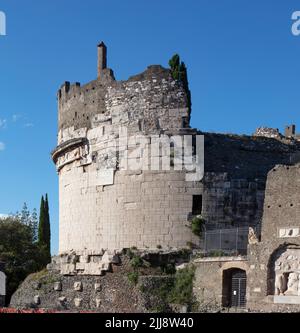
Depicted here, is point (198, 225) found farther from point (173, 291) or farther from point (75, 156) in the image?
point (75, 156)

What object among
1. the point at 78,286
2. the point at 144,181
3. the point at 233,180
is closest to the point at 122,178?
the point at 144,181

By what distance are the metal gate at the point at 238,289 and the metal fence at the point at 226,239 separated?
2.50 metres

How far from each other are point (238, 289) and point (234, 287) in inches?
8.6

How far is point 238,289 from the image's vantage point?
22922 mm

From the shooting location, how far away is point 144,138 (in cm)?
2786

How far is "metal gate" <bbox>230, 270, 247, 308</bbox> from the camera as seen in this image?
22828 millimetres

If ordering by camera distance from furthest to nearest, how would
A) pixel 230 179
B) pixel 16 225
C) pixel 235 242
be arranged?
pixel 16 225, pixel 230 179, pixel 235 242

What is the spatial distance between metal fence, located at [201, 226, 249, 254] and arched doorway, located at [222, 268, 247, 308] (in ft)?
7.76

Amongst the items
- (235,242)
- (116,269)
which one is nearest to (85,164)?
(116,269)

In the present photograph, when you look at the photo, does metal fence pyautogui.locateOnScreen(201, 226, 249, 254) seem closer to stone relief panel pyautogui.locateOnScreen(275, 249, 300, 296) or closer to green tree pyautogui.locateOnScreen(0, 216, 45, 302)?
stone relief panel pyautogui.locateOnScreen(275, 249, 300, 296)

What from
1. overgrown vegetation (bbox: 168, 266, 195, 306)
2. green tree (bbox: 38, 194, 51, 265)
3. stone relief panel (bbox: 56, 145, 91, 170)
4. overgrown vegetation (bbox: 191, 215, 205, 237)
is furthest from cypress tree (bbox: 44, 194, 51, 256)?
overgrown vegetation (bbox: 168, 266, 195, 306)

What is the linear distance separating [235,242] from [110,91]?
828cm

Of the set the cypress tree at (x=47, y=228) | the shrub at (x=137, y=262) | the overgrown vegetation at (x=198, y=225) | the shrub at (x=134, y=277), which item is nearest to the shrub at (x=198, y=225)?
the overgrown vegetation at (x=198, y=225)
